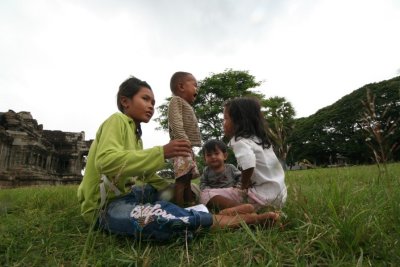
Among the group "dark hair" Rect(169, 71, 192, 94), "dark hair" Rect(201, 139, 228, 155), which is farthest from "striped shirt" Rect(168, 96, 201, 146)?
"dark hair" Rect(201, 139, 228, 155)

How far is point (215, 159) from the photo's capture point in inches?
183

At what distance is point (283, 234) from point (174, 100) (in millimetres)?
1950

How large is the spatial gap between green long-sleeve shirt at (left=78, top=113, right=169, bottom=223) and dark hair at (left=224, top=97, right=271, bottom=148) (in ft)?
3.61

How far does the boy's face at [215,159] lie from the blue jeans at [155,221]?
7.81 ft

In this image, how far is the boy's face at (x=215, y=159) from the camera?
4.65 metres

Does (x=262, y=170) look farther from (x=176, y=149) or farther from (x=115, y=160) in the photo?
(x=115, y=160)

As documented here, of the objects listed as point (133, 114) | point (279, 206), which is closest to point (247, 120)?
point (279, 206)

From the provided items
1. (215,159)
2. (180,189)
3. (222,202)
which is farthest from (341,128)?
(180,189)

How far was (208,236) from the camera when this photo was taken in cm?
230

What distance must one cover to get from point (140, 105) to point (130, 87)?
0.23m

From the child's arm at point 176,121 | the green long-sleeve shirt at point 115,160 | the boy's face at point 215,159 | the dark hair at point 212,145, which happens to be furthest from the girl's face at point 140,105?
the boy's face at point 215,159

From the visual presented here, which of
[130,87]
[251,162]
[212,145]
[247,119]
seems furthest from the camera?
[212,145]

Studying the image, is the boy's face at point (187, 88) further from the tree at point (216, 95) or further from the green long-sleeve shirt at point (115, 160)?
the tree at point (216, 95)

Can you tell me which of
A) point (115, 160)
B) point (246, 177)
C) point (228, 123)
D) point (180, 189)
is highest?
point (228, 123)
